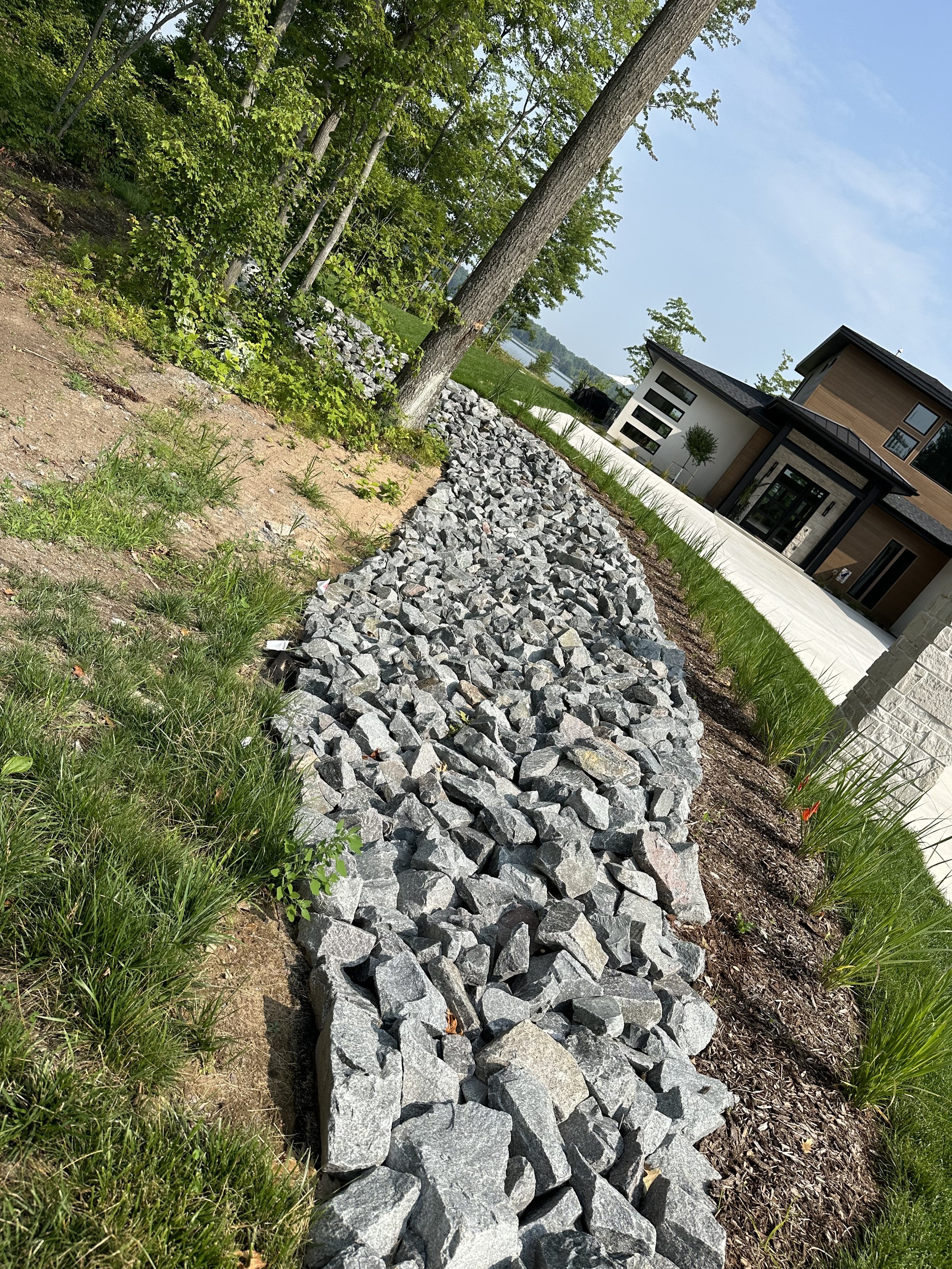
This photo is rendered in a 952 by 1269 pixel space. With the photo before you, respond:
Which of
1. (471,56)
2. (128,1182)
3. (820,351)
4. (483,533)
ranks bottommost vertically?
(128,1182)

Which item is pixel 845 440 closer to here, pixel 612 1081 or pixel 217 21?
pixel 217 21

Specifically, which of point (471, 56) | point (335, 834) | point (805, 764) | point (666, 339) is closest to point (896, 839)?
point (805, 764)

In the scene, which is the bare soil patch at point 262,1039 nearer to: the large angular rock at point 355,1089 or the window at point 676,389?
the large angular rock at point 355,1089

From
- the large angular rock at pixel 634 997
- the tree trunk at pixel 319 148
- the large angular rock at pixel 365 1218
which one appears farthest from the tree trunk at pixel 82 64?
the large angular rock at pixel 365 1218

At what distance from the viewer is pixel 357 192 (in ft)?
24.1

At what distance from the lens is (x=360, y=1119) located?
171cm

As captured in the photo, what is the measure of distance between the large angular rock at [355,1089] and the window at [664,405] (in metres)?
23.6

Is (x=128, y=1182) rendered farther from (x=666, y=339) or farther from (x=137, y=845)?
(x=666, y=339)

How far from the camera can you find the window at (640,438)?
2339 centimetres

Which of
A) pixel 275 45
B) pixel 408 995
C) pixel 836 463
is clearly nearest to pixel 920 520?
pixel 836 463

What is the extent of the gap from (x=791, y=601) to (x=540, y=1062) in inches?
537

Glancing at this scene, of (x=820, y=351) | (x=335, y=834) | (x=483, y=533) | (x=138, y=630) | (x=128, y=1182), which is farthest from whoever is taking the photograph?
(x=820, y=351)

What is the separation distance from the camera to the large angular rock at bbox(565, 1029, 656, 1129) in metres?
2.12

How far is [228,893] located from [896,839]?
4.31 metres
